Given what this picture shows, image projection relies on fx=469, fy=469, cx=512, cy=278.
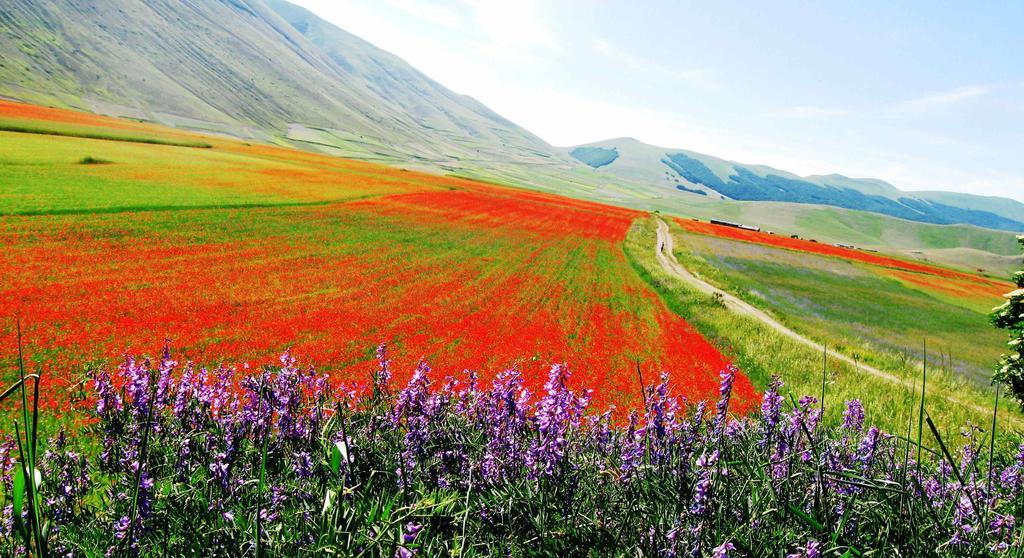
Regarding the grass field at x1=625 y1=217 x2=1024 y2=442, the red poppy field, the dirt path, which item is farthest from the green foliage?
the red poppy field

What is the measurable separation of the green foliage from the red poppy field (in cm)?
796

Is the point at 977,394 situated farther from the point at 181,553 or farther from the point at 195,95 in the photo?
the point at 195,95

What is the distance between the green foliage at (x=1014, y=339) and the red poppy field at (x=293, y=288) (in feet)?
26.1

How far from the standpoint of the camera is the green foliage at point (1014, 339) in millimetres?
15391

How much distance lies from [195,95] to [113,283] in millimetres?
201036

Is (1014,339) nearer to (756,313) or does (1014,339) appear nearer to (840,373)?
(840,373)

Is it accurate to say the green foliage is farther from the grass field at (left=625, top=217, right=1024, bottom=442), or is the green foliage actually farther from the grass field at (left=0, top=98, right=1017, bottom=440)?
the grass field at (left=0, top=98, right=1017, bottom=440)

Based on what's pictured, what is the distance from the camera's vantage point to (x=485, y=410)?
6.24m

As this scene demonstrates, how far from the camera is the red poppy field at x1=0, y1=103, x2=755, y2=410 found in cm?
1639

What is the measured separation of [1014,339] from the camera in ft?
51.6

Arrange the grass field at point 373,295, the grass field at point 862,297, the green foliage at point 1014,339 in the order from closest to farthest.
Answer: the green foliage at point 1014,339 → the grass field at point 373,295 → the grass field at point 862,297

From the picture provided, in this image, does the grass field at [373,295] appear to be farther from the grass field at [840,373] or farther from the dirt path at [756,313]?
the dirt path at [756,313]

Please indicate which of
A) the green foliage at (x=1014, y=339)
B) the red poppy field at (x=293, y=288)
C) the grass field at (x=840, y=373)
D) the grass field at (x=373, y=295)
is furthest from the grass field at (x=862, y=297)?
the red poppy field at (x=293, y=288)

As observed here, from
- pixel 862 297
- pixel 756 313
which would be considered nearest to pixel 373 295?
pixel 756 313
